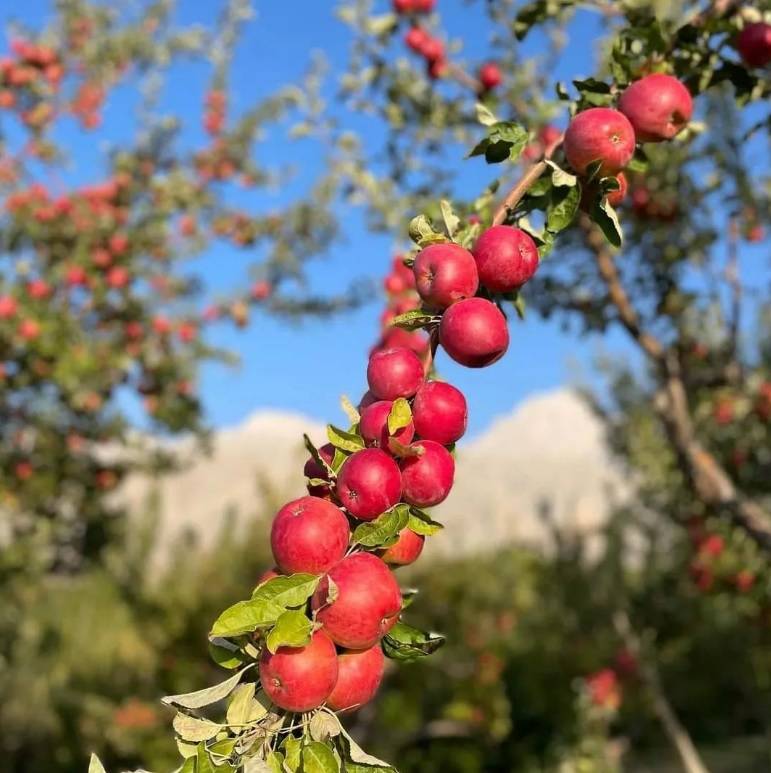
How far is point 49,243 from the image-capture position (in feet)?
20.1

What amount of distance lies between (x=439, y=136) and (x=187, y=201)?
3078mm

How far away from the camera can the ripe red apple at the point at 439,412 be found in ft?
3.77

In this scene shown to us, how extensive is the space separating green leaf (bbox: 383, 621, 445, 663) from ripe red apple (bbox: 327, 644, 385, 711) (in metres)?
0.06

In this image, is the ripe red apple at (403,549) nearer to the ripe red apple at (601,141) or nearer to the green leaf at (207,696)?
the green leaf at (207,696)

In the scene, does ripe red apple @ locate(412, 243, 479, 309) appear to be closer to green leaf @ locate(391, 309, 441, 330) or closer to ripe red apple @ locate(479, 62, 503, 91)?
green leaf @ locate(391, 309, 441, 330)

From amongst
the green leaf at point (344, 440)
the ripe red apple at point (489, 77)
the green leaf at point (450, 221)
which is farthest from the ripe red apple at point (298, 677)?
the ripe red apple at point (489, 77)

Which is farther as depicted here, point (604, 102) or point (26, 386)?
point (26, 386)

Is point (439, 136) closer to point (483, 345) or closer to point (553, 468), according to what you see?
point (483, 345)

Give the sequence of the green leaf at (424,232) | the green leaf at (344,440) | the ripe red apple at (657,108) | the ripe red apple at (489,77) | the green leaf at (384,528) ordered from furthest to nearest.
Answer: the ripe red apple at (489,77)
the ripe red apple at (657,108)
the green leaf at (424,232)
the green leaf at (344,440)
the green leaf at (384,528)

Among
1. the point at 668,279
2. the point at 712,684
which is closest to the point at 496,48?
the point at 668,279

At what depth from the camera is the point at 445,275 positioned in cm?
120

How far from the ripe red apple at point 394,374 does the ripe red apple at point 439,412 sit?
2cm

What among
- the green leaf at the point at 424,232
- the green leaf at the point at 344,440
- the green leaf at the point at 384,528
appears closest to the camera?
the green leaf at the point at 384,528

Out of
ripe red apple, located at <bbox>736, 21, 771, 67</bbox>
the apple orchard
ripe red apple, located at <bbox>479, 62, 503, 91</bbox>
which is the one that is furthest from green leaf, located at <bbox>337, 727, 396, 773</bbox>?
ripe red apple, located at <bbox>479, 62, 503, 91</bbox>
